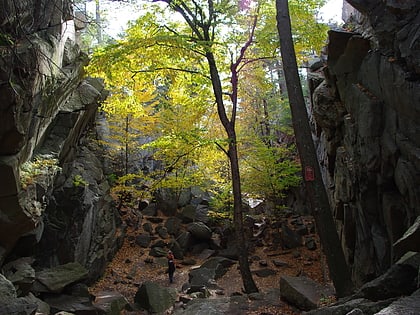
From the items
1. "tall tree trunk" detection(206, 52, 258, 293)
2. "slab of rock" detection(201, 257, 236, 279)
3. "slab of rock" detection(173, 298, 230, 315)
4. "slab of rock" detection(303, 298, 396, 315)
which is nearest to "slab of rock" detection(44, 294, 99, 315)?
"slab of rock" detection(173, 298, 230, 315)

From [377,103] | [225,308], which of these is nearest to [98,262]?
[225,308]

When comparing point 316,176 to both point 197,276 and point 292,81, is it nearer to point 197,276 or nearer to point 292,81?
point 292,81

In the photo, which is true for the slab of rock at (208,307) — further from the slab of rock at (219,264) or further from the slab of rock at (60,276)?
the slab of rock at (219,264)

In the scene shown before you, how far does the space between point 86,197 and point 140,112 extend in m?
4.15

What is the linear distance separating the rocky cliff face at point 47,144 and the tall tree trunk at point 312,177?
15.4 ft

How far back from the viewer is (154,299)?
1072 centimetres

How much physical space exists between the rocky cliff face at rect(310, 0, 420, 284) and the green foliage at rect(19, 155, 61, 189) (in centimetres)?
909

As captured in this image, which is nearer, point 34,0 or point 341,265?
point 341,265

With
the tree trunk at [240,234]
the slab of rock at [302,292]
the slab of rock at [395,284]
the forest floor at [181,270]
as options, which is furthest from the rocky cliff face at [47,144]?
the slab of rock at [302,292]

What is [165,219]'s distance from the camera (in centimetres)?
2059

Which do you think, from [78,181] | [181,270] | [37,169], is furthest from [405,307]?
[181,270]

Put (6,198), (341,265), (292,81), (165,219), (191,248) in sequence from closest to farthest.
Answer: (341,265) < (292,81) < (6,198) < (191,248) < (165,219)

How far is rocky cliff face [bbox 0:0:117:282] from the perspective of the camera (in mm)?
8062

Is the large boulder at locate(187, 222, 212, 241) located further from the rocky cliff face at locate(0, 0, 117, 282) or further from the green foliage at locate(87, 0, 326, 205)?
the rocky cliff face at locate(0, 0, 117, 282)
